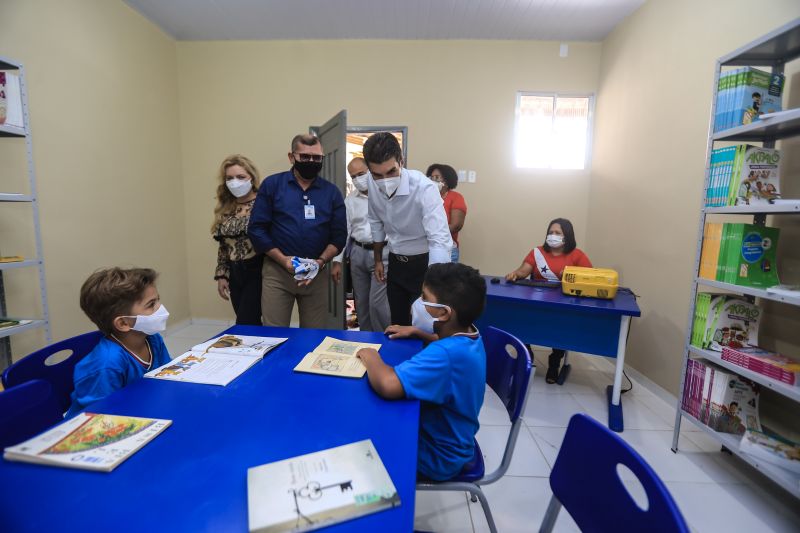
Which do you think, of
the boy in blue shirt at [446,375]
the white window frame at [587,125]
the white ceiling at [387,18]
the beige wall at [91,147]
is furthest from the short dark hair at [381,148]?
the white window frame at [587,125]

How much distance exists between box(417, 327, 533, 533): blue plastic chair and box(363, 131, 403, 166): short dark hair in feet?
3.41

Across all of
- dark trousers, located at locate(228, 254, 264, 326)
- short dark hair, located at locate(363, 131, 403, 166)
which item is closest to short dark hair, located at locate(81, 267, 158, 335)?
dark trousers, located at locate(228, 254, 264, 326)

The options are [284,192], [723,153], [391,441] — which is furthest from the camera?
[284,192]

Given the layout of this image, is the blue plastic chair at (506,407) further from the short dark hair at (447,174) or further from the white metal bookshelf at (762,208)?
the short dark hair at (447,174)

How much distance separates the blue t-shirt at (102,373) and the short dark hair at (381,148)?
4.33ft

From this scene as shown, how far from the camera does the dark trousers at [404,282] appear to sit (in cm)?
221

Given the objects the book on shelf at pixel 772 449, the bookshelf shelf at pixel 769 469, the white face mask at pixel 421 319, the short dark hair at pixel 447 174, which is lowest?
the bookshelf shelf at pixel 769 469

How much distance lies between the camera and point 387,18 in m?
3.48

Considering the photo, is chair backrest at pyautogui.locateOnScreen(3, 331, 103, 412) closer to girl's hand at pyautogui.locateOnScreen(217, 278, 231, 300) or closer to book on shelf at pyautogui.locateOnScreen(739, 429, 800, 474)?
girl's hand at pyautogui.locateOnScreen(217, 278, 231, 300)

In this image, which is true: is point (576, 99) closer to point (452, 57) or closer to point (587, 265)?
point (452, 57)

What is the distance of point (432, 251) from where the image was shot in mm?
2021

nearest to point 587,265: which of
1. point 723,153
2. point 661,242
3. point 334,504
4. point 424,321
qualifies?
point 661,242

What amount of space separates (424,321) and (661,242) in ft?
7.68

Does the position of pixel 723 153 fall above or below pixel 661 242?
above
